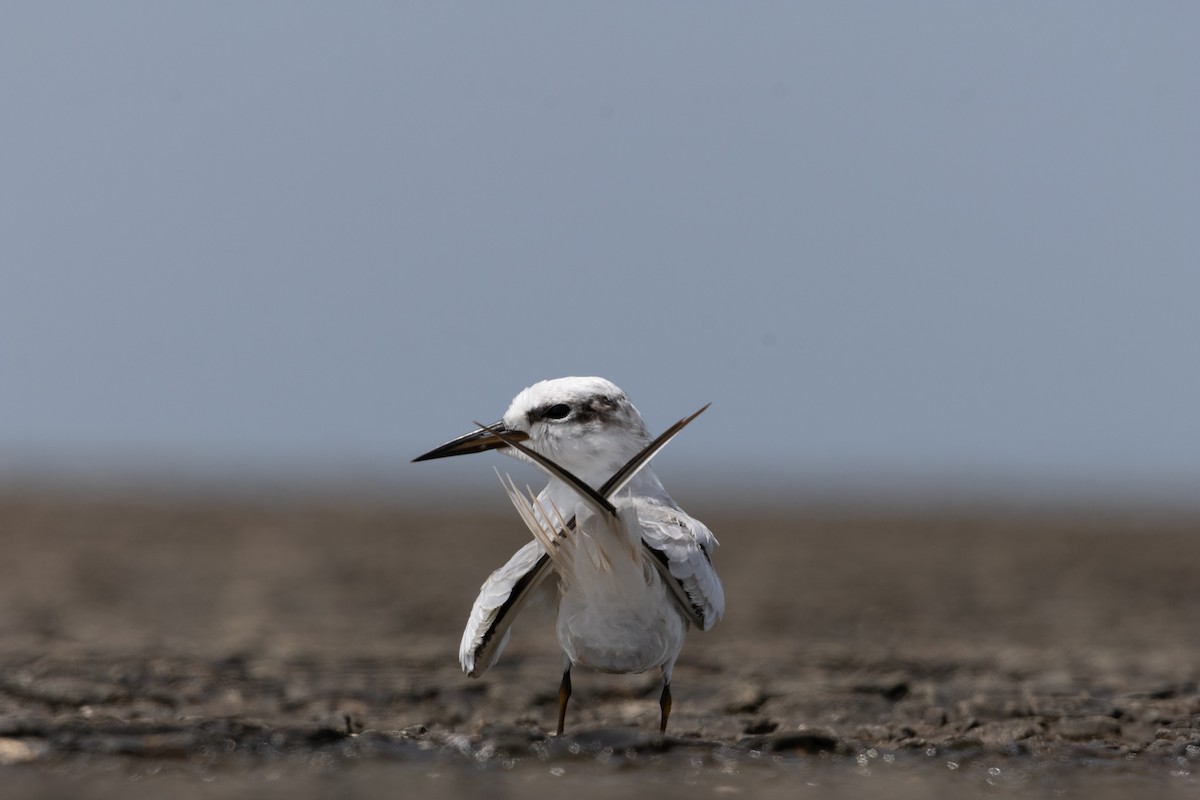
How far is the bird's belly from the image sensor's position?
527 centimetres

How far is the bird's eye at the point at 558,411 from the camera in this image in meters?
5.50

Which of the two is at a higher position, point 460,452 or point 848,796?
point 460,452

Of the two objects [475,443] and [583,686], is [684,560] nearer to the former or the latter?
[475,443]

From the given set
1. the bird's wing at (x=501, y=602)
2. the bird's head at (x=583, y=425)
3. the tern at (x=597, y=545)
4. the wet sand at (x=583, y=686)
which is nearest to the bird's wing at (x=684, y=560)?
the tern at (x=597, y=545)

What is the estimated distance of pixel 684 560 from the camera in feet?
16.9

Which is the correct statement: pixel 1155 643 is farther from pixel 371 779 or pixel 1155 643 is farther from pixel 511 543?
pixel 511 543

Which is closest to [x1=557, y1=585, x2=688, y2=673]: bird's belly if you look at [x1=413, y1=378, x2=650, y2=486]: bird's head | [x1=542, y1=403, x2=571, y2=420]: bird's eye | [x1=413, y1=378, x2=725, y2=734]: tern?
[x1=413, y1=378, x2=725, y2=734]: tern

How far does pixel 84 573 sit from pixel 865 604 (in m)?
8.43

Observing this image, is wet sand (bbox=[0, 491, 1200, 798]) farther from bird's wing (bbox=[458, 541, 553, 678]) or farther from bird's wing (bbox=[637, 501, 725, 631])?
bird's wing (bbox=[637, 501, 725, 631])

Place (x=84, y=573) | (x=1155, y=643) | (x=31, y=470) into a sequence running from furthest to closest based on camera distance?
(x=31, y=470) → (x=84, y=573) → (x=1155, y=643)

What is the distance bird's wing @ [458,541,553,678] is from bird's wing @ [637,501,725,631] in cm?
42

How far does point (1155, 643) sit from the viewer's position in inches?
420

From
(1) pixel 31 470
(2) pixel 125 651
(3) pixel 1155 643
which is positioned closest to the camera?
(2) pixel 125 651

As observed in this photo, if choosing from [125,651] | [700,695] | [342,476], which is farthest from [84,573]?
[342,476]
